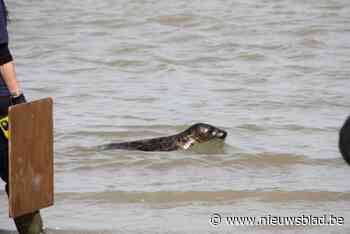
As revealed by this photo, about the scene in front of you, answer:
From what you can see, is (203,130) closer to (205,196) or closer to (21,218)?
(205,196)

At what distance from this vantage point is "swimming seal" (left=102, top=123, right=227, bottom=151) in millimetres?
10945

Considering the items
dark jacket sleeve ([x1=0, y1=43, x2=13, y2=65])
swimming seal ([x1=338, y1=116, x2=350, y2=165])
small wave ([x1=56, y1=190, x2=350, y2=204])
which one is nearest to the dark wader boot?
dark jacket sleeve ([x1=0, y1=43, x2=13, y2=65])

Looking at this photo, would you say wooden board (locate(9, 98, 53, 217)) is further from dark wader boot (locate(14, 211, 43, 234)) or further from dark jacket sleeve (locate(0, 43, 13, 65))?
dark jacket sleeve (locate(0, 43, 13, 65))

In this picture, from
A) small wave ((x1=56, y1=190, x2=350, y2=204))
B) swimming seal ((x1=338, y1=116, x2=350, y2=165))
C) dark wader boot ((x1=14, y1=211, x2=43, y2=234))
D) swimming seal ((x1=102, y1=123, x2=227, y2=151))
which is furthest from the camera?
swimming seal ((x1=102, y1=123, x2=227, y2=151))

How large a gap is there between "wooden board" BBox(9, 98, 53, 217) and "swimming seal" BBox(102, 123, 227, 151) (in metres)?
4.01

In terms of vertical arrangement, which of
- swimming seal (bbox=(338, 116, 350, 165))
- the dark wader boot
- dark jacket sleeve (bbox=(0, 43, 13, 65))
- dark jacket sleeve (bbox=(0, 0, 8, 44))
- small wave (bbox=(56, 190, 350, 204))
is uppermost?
dark jacket sleeve (bbox=(0, 0, 8, 44))

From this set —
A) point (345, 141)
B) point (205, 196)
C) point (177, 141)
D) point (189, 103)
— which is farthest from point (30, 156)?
point (189, 103)

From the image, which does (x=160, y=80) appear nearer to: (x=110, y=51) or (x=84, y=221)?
(x=110, y=51)

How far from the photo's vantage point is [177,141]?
1104 cm

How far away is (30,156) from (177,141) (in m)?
4.39

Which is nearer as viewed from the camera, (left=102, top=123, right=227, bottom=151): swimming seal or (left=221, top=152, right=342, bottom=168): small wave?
(left=221, top=152, right=342, bottom=168): small wave

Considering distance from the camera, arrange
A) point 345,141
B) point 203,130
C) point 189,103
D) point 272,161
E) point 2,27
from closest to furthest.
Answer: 1. point 345,141
2. point 2,27
3. point 272,161
4. point 203,130
5. point 189,103

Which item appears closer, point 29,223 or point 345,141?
point 345,141

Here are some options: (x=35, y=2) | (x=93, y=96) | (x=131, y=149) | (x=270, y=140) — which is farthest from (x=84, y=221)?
(x=35, y=2)
